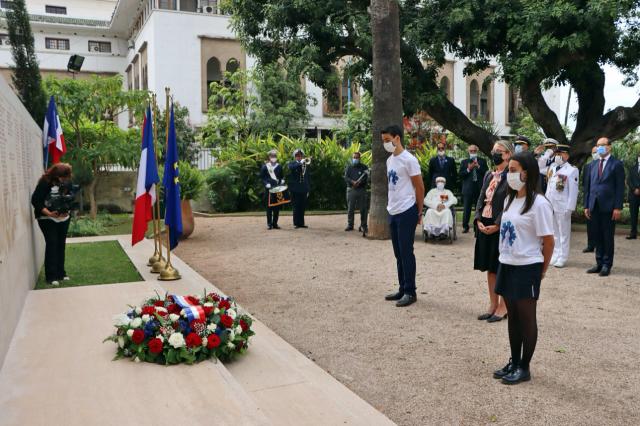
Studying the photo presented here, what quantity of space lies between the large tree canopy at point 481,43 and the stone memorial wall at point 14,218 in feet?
25.1

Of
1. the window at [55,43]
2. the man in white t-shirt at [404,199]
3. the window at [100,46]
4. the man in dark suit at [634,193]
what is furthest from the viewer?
the window at [100,46]

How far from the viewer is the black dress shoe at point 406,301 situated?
276 inches

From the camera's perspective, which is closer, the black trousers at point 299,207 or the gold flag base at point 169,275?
the gold flag base at point 169,275

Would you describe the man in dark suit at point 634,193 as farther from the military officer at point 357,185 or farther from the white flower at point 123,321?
the white flower at point 123,321

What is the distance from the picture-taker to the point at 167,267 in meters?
8.47

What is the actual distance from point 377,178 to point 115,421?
9.87 metres

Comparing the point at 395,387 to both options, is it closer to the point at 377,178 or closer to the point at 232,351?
the point at 232,351

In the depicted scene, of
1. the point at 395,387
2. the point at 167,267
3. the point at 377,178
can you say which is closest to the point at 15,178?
the point at 167,267

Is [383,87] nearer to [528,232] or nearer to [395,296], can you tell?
[395,296]

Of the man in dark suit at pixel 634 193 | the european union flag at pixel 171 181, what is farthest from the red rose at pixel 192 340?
the man in dark suit at pixel 634 193

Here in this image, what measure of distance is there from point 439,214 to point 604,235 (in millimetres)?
3915

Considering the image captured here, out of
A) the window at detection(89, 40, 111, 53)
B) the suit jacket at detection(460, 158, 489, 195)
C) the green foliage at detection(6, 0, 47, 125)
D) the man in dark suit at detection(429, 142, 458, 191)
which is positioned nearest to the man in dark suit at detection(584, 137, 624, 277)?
the suit jacket at detection(460, 158, 489, 195)

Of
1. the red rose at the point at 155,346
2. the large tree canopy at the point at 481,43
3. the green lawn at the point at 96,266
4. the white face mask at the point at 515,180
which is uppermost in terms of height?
the large tree canopy at the point at 481,43

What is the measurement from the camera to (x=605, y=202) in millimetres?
8984
